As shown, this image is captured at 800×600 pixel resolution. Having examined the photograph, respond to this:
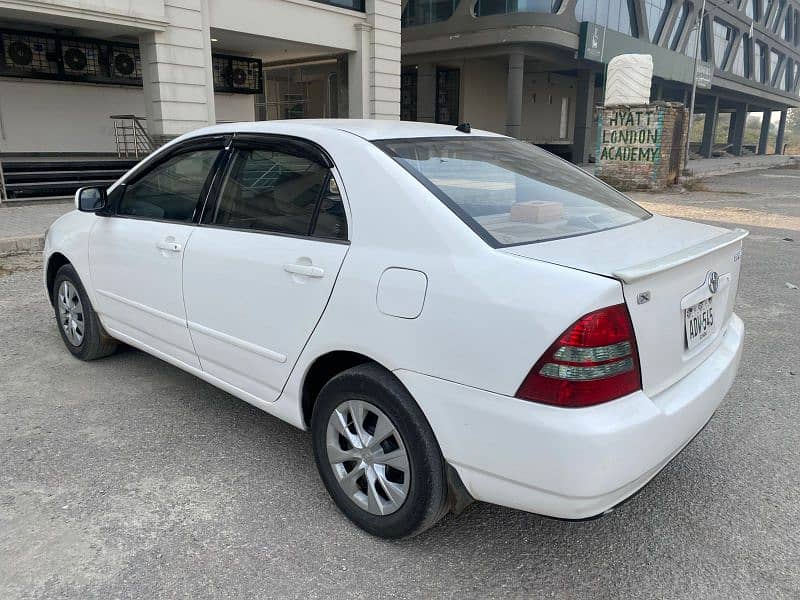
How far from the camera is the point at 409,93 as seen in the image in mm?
30688

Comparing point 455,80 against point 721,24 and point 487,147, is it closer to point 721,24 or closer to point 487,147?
point 721,24

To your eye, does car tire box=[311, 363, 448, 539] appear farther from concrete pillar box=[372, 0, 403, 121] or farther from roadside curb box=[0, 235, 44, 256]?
A: concrete pillar box=[372, 0, 403, 121]

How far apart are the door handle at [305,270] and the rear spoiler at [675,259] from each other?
116 centimetres

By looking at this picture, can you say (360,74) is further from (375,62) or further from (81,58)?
(81,58)

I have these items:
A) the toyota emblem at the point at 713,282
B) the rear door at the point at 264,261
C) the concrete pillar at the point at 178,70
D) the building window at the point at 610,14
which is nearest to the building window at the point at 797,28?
the building window at the point at 610,14

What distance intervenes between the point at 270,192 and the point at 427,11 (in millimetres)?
26898

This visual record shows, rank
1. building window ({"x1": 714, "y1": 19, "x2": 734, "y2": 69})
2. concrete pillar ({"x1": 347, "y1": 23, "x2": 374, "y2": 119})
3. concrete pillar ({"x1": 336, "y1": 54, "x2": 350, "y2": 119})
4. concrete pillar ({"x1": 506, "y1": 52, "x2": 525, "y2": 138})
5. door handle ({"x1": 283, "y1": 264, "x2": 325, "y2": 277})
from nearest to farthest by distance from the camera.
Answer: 1. door handle ({"x1": 283, "y1": 264, "x2": 325, "y2": 277})
2. concrete pillar ({"x1": 347, "y1": 23, "x2": 374, "y2": 119})
3. concrete pillar ({"x1": 336, "y1": 54, "x2": 350, "y2": 119})
4. concrete pillar ({"x1": 506, "y1": 52, "x2": 525, "y2": 138})
5. building window ({"x1": 714, "y1": 19, "x2": 734, "y2": 69})

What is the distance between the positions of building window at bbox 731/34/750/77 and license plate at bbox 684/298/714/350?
51635mm

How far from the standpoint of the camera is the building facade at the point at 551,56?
83.6 feet

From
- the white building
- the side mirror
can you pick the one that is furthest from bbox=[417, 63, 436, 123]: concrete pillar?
the side mirror

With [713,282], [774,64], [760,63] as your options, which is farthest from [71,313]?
[774,64]

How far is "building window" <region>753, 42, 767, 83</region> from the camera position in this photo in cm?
5175

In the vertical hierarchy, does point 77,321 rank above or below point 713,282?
below

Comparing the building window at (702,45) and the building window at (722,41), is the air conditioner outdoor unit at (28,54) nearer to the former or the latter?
the building window at (702,45)
